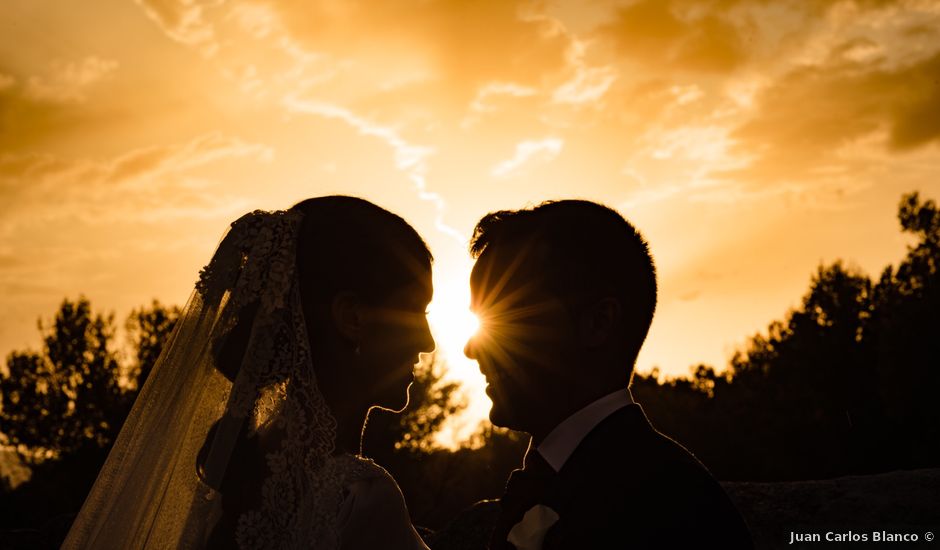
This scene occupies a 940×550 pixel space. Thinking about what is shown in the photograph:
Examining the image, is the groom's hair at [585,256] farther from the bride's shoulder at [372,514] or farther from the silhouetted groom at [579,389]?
the bride's shoulder at [372,514]

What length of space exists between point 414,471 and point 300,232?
32.5 m

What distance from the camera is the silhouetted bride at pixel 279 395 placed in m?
3.18

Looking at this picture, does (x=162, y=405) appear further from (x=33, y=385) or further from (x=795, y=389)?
(x=795, y=389)

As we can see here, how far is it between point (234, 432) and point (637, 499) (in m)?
1.67

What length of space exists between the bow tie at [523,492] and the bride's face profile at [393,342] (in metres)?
0.76

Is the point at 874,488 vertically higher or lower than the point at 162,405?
higher

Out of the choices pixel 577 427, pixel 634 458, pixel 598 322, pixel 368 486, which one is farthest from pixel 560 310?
pixel 368 486

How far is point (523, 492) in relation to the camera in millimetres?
2980

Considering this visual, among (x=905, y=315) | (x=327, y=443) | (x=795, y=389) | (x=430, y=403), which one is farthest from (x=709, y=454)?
(x=327, y=443)

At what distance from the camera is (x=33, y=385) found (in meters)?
47.1

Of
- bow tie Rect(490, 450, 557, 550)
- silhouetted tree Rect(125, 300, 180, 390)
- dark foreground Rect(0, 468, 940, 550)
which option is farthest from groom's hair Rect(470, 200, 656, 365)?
silhouetted tree Rect(125, 300, 180, 390)

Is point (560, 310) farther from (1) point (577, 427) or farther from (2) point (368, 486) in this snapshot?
(2) point (368, 486)

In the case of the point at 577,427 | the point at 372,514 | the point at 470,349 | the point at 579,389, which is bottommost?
the point at 372,514

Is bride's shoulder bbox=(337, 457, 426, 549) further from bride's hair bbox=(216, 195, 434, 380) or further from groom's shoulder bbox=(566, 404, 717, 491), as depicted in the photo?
groom's shoulder bbox=(566, 404, 717, 491)
